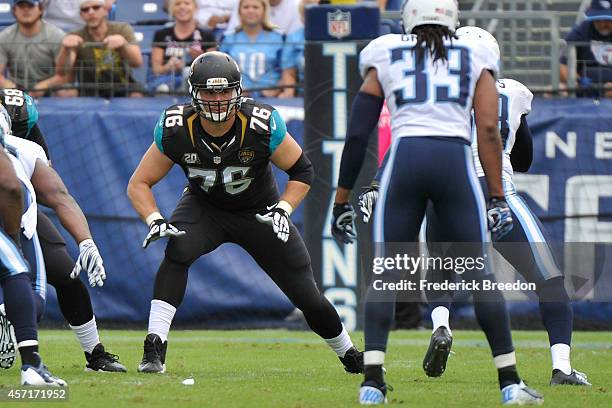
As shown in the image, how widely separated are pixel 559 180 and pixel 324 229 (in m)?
2.08

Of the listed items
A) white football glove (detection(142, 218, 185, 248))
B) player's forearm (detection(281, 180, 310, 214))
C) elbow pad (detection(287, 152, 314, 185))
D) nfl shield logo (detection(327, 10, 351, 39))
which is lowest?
white football glove (detection(142, 218, 185, 248))

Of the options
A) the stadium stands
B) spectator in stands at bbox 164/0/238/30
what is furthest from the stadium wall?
the stadium stands

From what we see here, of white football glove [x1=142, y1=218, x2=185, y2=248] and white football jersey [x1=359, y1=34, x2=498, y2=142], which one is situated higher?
white football jersey [x1=359, y1=34, x2=498, y2=142]

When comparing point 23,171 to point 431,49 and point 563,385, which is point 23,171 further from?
point 563,385

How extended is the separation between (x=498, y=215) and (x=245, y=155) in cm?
163

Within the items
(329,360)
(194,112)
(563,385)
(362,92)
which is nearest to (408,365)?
(329,360)

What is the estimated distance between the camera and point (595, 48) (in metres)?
11.2

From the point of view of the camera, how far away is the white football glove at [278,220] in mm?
6406

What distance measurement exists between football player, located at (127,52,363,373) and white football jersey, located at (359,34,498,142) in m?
1.23

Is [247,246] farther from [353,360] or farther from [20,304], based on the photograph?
[20,304]

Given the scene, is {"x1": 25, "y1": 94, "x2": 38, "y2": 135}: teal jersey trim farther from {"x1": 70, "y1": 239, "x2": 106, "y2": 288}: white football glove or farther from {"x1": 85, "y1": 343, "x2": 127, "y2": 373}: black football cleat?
{"x1": 85, "y1": 343, "x2": 127, "y2": 373}: black football cleat

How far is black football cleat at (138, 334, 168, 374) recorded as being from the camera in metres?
6.68

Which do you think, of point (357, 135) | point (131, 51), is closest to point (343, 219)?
point (357, 135)

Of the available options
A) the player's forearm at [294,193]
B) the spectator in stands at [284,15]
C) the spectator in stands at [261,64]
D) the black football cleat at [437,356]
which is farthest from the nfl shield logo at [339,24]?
the black football cleat at [437,356]
